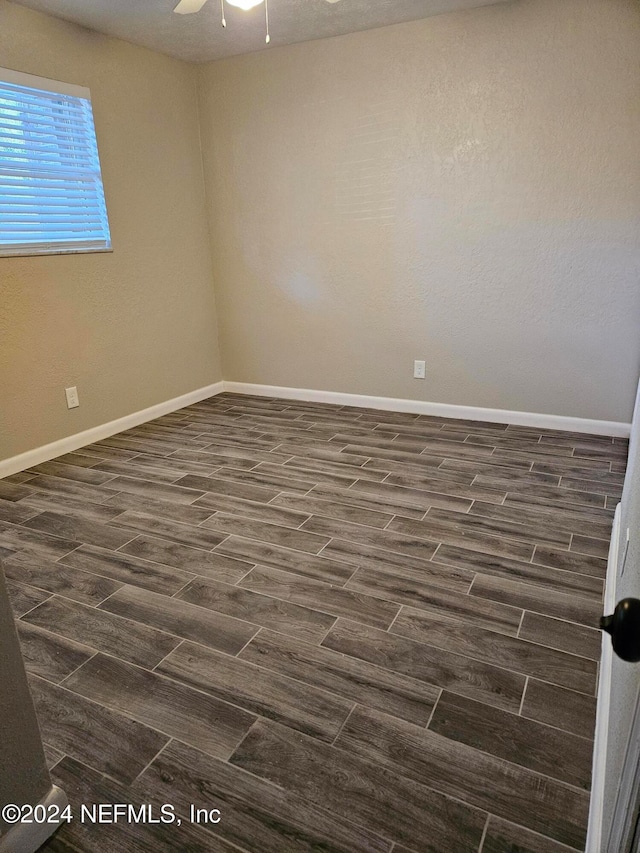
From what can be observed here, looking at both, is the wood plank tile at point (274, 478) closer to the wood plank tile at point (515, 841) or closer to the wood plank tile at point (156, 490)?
the wood plank tile at point (156, 490)

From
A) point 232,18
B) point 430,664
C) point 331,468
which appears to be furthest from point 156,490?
point 232,18

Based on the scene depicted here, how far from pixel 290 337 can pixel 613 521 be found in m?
2.75

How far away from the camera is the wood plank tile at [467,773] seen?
1285 mm

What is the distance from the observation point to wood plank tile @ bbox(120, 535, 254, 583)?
226 centimetres

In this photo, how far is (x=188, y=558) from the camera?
2375 millimetres

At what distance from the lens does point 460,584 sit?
214cm

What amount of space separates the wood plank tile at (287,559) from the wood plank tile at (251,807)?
0.86 meters

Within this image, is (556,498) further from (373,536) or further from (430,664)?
(430,664)

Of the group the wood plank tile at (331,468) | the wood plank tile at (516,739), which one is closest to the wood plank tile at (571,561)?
the wood plank tile at (516,739)

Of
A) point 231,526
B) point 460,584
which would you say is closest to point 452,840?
point 460,584

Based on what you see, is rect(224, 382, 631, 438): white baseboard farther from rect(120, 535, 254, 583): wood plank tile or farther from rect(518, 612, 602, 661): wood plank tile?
rect(120, 535, 254, 583): wood plank tile

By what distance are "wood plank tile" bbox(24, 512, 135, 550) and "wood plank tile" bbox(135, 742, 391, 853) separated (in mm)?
1219

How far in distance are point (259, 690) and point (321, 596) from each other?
0.48 m

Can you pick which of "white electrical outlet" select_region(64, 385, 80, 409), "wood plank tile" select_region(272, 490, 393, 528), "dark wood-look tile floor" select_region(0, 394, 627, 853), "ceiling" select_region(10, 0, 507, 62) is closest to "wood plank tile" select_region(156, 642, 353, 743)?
"dark wood-look tile floor" select_region(0, 394, 627, 853)
